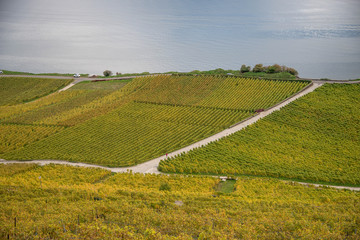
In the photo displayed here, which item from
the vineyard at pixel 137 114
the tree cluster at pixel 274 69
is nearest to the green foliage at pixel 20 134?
the vineyard at pixel 137 114

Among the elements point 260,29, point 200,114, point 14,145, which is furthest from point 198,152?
point 260,29

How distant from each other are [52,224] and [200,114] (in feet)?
96.0

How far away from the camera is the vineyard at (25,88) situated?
210 feet

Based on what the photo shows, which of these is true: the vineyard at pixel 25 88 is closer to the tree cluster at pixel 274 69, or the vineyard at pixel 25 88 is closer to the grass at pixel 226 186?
the tree cluster at pixel 274 69

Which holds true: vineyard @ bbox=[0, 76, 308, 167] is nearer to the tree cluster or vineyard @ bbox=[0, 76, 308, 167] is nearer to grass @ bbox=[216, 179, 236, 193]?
the tree cluster

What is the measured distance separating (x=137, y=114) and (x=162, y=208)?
2557cm

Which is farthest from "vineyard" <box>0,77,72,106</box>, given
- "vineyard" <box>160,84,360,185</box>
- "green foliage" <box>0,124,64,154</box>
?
"vineyard" <box>160,84,360,185</box>

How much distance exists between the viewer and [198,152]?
1553 inches

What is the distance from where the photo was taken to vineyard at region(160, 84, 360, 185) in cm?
3550

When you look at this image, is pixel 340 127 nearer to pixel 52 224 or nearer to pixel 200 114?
pixel 200 114

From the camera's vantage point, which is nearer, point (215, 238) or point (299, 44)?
point (215, 238)

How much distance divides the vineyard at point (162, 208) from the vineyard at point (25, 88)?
30804 millimetres

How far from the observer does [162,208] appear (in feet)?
89.7

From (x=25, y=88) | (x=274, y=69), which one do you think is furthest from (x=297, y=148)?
(x=25, y=88)
